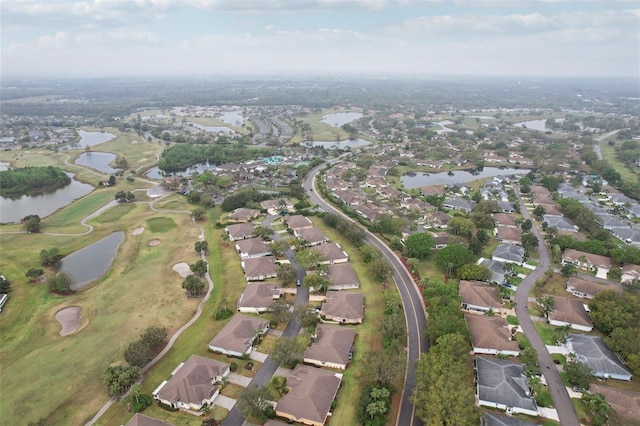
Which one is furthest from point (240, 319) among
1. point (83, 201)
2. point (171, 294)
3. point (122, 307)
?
point (83, 201)

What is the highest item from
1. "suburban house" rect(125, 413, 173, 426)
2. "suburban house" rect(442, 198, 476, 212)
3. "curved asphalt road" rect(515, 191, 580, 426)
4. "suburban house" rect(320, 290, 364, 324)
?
"suburban house" rect(442, 198, 476, 212)

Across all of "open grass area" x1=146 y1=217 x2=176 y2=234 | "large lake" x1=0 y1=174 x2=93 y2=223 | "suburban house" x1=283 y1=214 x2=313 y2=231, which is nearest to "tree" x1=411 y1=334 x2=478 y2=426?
"suburban house" x1=283 y1=214 x2=313 y2=231

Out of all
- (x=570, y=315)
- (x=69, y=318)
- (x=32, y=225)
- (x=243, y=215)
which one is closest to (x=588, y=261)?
(x=570, y=315)

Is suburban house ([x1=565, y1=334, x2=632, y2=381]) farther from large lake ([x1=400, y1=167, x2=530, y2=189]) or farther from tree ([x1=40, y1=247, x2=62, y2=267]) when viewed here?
tree ([x1=40, y1=247, x2=62, y2=267])

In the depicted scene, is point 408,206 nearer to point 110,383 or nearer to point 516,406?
point 516,406

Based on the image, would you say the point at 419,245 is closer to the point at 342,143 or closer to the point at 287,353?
the point at 287,353

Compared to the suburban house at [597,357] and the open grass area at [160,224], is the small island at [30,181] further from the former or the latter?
the suburban house at [597,357]

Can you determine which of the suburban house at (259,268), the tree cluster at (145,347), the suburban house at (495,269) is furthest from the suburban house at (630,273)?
the tree cluster at (145,347)
